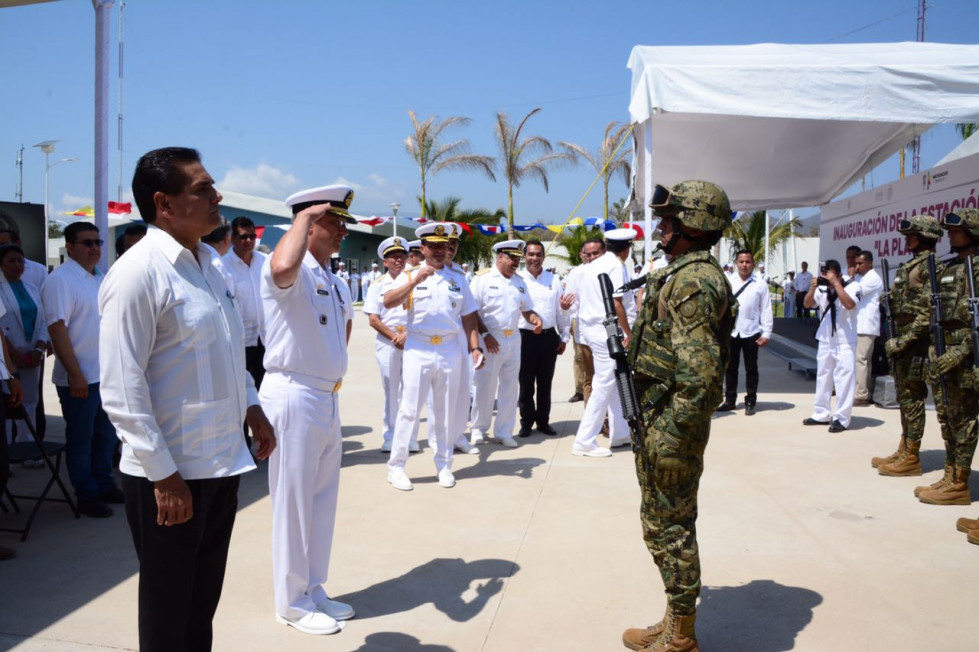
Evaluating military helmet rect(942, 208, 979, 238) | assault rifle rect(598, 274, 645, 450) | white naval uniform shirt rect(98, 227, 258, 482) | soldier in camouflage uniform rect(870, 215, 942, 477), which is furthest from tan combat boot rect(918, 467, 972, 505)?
white naval uniform shirt rect(98, 227, 258, 482)

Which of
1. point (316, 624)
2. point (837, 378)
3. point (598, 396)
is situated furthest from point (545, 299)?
point (316, 624)

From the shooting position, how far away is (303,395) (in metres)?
3.31

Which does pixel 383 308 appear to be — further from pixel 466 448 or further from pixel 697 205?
pixel 697 205

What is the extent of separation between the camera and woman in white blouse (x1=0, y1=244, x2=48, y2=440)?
568cm

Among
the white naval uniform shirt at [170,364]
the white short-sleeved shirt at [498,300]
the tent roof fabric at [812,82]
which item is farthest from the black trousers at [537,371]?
the white naval uniform shirt at [170,364]

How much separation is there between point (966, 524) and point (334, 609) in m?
3.94

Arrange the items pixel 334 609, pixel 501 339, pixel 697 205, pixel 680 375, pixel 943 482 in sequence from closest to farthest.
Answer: pixel 680 375 → pixel 697 205 → pixel 334 609 → pixel 943 482 → pixel 501 339

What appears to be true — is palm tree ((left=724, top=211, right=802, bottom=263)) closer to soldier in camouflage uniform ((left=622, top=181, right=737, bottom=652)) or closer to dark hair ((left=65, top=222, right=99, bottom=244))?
dark hair ((left=65, top=222, right=99, bottom=244))

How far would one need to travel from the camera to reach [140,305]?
2107mm

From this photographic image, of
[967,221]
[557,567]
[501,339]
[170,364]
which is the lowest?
[557,567]

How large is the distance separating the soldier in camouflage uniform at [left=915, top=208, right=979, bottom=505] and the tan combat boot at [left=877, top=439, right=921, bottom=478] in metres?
0.57

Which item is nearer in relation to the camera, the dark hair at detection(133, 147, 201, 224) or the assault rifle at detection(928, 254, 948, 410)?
the dark hair at detection(133, 147, 201, 224)

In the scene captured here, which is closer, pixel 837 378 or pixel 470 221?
pixel 837 378

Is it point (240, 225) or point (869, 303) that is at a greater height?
point (240, 225)
